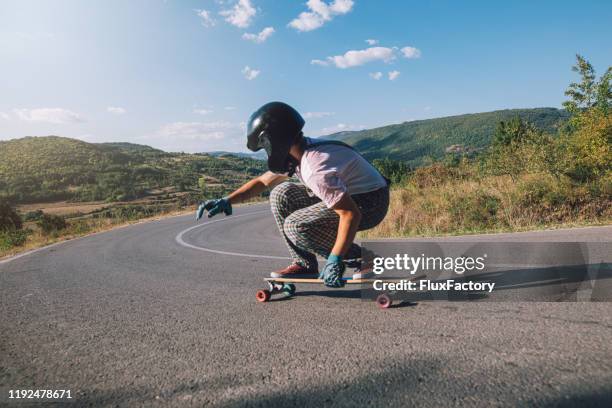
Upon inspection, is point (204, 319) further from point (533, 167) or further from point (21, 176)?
point (21, 176)

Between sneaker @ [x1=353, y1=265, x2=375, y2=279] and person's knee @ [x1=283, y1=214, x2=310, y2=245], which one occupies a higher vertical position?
person's knee @ [x1=283, y1=214, x2=310, y2=245]

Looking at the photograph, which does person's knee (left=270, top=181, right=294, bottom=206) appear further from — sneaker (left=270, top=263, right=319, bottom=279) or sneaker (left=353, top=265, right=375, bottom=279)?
sneaker (left=353, top=265, right=375, bottom=279)

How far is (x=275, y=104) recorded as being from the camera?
3004 millimetres

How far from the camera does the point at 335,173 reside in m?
2.60

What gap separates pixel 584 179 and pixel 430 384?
1030cm

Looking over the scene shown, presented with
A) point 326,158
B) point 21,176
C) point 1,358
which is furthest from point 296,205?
point 21,176

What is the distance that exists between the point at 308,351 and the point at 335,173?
3.96 feet

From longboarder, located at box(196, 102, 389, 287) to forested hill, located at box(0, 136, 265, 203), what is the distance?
5335cm

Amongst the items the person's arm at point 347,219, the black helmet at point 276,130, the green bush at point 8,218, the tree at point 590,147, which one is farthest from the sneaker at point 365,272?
the green bush at point 8,218

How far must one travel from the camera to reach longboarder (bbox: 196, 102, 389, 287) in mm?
2605

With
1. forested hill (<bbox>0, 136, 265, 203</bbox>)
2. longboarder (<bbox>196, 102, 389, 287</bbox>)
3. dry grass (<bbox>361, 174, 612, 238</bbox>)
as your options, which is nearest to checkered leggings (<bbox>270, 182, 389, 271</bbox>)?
longboarder (<bbox>196, 102, 389, 287</bbox>)

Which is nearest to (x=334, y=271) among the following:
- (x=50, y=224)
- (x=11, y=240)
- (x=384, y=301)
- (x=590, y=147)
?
(x=384, y=301)

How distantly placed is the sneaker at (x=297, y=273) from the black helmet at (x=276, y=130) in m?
1.01

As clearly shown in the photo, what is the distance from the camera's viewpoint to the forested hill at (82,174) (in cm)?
6669
